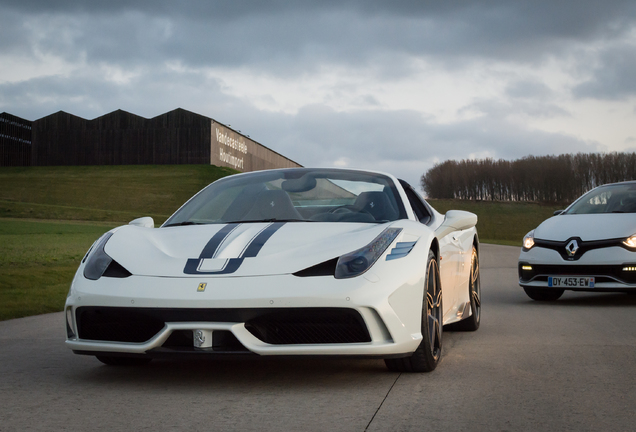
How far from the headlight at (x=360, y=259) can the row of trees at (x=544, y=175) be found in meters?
119

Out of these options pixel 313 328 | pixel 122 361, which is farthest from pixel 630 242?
pixel 122 361

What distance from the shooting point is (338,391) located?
3.78 meters

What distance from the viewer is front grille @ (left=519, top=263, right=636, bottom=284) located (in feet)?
26.4

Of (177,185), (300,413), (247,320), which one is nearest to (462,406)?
(300,413)

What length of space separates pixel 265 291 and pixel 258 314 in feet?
0.39

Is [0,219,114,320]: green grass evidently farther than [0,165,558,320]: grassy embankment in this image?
No

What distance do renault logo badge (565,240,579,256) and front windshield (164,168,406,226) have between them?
3852mm

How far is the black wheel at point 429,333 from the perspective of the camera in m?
4.14

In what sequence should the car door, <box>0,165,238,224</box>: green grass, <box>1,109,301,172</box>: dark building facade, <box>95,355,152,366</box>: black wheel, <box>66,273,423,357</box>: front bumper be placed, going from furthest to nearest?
1. <box>1,109,301,172</box>: dark building facade
2. <box>0,165,238,224</box>: green grass
3. the car door
4. <box>95,355,152,366</box>: black wheel
5. <box>66,273,423,357</box>: front bumper

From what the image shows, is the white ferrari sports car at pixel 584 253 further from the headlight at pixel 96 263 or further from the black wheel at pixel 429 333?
the headlight at pixel 96 263

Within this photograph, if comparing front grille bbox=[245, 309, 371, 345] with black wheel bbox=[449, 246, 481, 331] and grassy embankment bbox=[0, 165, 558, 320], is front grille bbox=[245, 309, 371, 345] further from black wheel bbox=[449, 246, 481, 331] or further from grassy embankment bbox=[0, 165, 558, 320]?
grassy embankment bbox=[0, 165, 558, 320]

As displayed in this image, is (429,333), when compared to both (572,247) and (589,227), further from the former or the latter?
(589,227)

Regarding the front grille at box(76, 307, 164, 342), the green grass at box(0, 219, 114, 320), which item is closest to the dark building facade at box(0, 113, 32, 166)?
the green grass at box(0, 219, 114, 320)

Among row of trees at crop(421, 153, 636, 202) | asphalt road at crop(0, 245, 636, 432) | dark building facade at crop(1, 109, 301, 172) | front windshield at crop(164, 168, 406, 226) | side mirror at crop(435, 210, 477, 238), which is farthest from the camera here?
row of trees at crop(421, 153, 636, 202)
